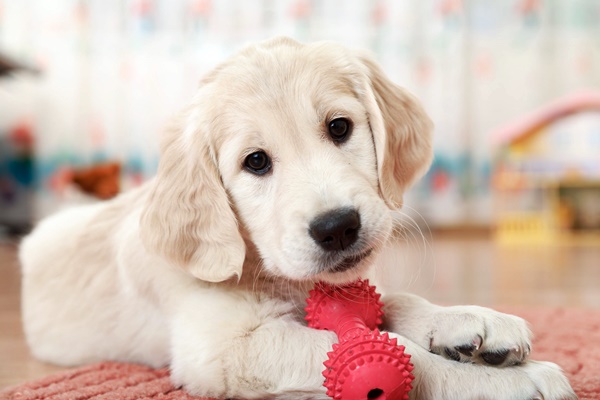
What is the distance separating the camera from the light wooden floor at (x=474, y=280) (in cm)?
204

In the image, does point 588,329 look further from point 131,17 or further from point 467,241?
point 131,17

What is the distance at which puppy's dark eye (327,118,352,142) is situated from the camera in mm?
1432

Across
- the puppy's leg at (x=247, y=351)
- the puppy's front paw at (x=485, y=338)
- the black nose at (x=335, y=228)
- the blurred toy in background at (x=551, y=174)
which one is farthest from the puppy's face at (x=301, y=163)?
the blurred toy in background at (x=551, y=174)

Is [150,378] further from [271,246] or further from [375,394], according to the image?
[375,394]

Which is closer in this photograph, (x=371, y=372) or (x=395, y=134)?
(x=371, y=372)

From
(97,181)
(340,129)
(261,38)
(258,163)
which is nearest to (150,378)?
(258,163)

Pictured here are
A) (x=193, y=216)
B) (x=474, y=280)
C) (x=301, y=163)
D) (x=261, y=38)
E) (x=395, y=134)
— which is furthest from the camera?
(x=261, y=38)

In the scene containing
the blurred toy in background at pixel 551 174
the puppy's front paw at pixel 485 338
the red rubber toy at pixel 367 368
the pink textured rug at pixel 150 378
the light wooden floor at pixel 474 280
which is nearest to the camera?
the red rubber toy at pixel 367 368

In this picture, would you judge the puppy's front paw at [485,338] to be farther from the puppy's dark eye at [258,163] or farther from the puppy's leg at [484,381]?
the puppy's dark eye at [258,163]

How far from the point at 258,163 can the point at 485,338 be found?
0.57 m

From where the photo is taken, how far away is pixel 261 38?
544 cm

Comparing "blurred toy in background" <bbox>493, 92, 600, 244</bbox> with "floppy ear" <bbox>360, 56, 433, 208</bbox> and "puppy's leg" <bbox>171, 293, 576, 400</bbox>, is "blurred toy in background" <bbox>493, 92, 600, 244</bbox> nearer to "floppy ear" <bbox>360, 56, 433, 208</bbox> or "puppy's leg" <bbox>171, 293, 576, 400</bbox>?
"floppy ear" <bbox>360, 56, 433, 208</bbox>

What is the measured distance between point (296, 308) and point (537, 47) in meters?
4.81

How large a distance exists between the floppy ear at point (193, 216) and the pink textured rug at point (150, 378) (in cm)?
27
